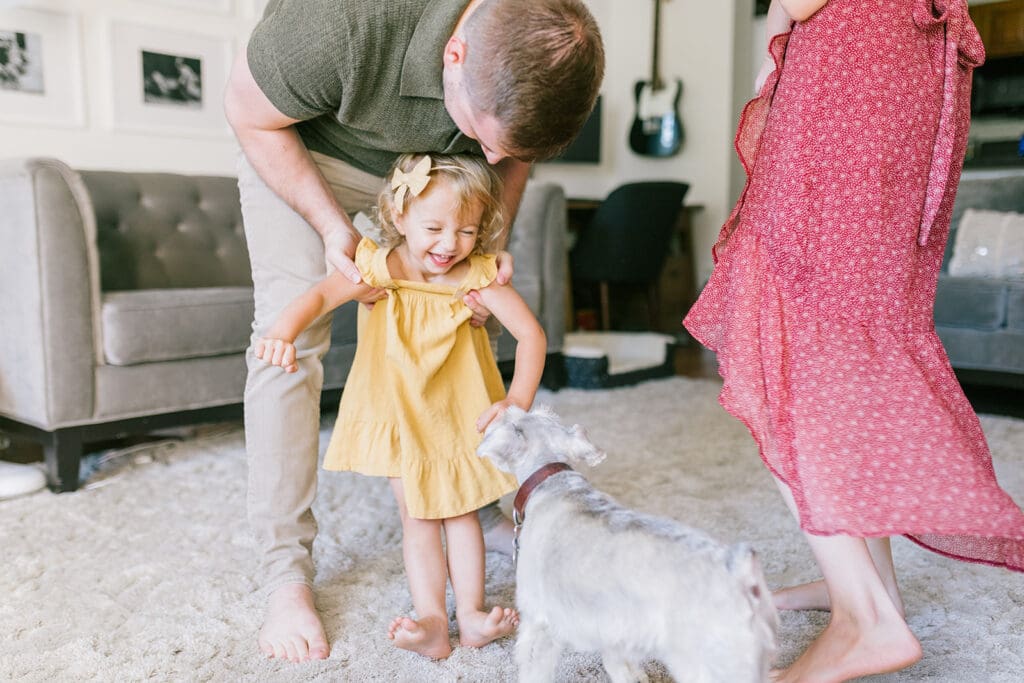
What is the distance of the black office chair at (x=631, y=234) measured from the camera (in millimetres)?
4398

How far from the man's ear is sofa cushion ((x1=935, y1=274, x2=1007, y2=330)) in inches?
94.6

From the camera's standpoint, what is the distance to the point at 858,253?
3.56ft

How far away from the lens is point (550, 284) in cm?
324

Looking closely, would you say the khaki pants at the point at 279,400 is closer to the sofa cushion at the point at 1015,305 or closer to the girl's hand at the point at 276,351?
the girl's hand at the point at 276,351

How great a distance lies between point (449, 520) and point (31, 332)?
4.17ft

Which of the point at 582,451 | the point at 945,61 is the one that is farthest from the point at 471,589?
the point at 945,61

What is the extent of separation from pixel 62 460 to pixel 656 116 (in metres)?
4.27

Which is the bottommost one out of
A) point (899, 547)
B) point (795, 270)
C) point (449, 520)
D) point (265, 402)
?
point (899, 547)

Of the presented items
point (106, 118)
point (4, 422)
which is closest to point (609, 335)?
point (106, 118)

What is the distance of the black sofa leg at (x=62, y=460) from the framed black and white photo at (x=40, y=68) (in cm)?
152

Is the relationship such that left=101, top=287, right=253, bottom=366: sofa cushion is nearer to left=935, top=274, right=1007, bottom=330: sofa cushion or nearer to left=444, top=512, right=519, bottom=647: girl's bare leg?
left=444, top=512, right=519, bottom=647: girl's bare leg

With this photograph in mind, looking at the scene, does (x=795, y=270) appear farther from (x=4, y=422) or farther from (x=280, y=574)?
(x=4, y=422)

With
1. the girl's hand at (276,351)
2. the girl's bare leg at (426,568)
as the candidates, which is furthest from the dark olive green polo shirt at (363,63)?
the girl's bare leg at (426,568)

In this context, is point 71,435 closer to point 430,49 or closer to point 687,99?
point 430,49
